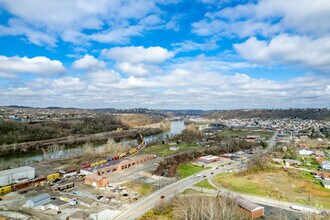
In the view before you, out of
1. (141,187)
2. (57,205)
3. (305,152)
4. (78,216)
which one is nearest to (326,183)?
(141,187)

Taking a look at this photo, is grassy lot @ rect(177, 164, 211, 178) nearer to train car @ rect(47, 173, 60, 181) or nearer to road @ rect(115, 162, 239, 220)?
road @ rect(115, 162, 239, 220)

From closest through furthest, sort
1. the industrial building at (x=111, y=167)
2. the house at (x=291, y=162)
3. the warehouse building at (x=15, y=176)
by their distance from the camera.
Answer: the warehouse building at (x=15, y=176)
the industrial building at (x=111, y=167)
the house at (x=291, y=162)

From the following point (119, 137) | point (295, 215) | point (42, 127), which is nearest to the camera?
point (295, 215)

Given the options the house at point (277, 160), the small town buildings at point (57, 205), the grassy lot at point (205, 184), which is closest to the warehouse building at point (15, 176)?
the small town buildings at point (57, 205)

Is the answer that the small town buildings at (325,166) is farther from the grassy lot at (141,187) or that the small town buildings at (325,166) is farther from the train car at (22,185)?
the train car at (22,185)

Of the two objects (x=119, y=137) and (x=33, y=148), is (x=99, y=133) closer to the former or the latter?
(x=119, y=137)

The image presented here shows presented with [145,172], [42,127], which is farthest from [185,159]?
[42,127]
